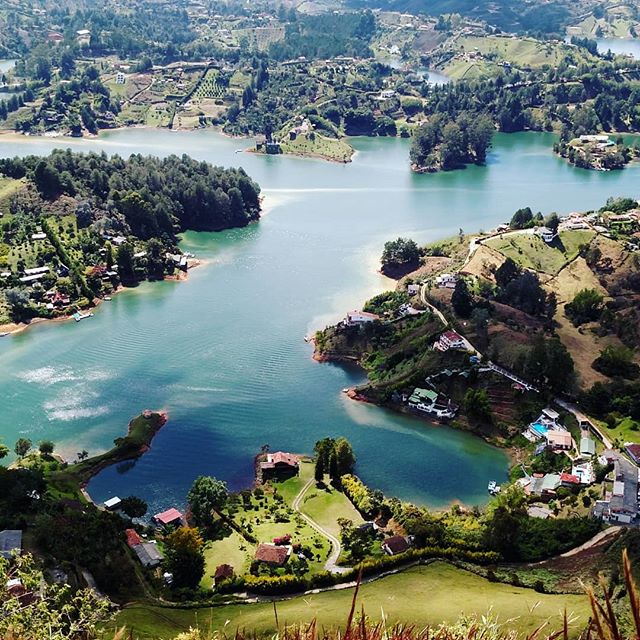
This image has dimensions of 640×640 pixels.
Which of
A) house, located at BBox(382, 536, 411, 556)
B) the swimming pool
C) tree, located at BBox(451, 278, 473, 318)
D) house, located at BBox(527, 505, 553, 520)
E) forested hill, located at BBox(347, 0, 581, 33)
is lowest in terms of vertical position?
house, located at BBox(382, 536, 411, 556)

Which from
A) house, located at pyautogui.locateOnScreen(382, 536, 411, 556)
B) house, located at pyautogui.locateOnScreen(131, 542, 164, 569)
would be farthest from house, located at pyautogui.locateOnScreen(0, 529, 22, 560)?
house, located at pyautogui.locateOnScreen(382, 536, 411, 556)

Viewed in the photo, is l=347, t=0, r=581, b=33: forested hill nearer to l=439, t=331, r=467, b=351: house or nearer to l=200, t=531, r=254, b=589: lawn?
l=439, t=331, r=467, b=351: house

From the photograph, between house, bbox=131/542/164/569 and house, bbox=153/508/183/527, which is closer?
house, bbox=131/542/164/569

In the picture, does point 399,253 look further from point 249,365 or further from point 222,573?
point 222,573

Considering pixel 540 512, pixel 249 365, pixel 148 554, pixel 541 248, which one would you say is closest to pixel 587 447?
pixel 540 512

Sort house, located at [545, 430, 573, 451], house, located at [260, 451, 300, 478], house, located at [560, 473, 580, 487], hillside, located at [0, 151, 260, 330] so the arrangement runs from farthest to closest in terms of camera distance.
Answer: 1. hillside, located at [0, 151, 260, 330]
2. house, located at [545, 430, 573, 451]
3. house, located at [260, 451, 300, 478]
4. house, located at [560, 473, 580, 487]

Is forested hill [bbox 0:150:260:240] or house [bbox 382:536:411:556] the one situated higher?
forested hill [bbox 0:150:260:240]

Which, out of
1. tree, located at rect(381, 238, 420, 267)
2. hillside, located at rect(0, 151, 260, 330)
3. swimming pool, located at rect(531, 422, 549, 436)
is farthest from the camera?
tree, located at rect(381, 238, 420, 267)
